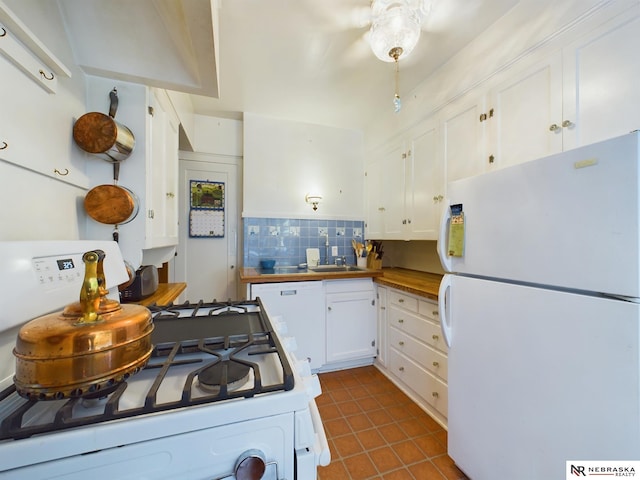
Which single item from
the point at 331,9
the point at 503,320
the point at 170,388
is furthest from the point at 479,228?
the point at 331,9

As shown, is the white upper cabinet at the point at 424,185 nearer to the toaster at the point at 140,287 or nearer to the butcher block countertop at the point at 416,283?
the butcher block countertop at the point at 416,283

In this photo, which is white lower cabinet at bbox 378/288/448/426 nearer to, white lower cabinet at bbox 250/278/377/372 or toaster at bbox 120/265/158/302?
white lower cabinet at bbox 250/278/377/372

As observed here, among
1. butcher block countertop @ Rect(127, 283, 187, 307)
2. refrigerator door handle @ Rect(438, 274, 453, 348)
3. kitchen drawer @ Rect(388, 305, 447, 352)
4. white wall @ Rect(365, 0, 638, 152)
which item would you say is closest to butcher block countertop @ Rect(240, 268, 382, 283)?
kitchen drawer @ Rect(388, 305, 447, 352)

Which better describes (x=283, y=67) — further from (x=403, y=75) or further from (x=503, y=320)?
(x=503, y=320)

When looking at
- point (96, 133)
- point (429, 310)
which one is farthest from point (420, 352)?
point (96, 133)

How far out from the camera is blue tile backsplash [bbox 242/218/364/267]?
269cm

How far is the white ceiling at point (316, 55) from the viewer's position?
140 centimetres

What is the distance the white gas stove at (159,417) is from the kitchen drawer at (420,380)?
1372mm

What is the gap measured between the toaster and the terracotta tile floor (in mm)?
1360

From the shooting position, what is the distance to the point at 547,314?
0.89 metres

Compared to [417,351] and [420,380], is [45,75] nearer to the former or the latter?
[417,351]

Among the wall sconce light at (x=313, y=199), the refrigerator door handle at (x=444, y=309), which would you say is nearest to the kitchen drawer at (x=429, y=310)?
the refrigerator door handle at (x=444, y=309)

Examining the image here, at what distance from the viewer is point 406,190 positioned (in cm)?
227

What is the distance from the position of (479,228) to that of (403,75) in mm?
1515
